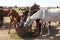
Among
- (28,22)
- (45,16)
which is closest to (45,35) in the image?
(45,16)

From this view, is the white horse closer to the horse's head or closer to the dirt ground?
the horse's head

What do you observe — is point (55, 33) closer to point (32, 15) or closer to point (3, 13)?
point (32, 15)

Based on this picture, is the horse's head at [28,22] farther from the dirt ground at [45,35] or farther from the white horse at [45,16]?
the dirt ground at [45,35]

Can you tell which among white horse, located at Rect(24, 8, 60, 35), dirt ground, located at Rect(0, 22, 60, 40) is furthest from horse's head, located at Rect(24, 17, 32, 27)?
dirt ground, located at Rect(0, 22, 60, 40)

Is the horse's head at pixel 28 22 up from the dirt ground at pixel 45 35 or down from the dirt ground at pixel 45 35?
up

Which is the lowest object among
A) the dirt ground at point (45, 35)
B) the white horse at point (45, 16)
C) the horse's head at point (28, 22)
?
the dirt ground at point (45, 35)

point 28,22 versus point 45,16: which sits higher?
point 45,16

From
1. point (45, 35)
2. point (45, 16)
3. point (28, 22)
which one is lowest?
point (45, 35)

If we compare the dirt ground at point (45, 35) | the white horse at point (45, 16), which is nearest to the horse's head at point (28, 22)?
the white horse at point (45, 16)

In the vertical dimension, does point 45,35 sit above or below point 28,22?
below

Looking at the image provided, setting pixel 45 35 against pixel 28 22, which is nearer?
pixel 28 22

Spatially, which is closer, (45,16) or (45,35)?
(45,16)

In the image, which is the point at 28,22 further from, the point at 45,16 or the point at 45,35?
the point at 45,35

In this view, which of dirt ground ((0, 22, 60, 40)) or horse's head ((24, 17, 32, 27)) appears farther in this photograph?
horse's head ((24, 17, 32, 27))
